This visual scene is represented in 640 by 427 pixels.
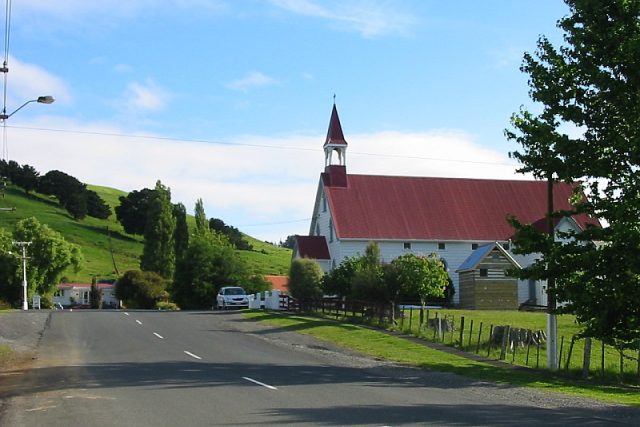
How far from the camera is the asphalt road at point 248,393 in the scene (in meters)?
13.3

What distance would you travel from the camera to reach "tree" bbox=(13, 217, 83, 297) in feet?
302

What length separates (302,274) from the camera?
53594mm

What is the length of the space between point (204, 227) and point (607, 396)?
85.3m

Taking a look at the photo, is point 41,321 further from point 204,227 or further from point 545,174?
point 204,227

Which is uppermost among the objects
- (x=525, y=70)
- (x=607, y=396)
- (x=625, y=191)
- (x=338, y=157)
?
(x=338, y=157)

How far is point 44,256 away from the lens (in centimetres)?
9244

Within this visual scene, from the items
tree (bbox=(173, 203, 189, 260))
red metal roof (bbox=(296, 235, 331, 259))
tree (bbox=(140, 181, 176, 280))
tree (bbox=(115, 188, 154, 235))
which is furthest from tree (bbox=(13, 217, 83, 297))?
tree (bbox=(115, 188, 154, 235))

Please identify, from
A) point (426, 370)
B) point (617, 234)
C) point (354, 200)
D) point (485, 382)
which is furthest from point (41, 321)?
point (354, 200)

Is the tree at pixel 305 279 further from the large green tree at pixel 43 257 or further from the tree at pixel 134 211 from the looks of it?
the tree at pixel 134 211

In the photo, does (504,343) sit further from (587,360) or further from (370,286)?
(370,286)

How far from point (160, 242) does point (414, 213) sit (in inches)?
1551

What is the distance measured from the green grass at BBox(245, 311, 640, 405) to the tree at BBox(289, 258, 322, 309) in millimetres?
8426

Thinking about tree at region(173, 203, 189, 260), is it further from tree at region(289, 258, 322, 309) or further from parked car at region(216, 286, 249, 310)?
tree at region(289, 258, 322, 309)

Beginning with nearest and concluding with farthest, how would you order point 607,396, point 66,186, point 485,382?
point 607,396 < point 485,382 < point 66,186
